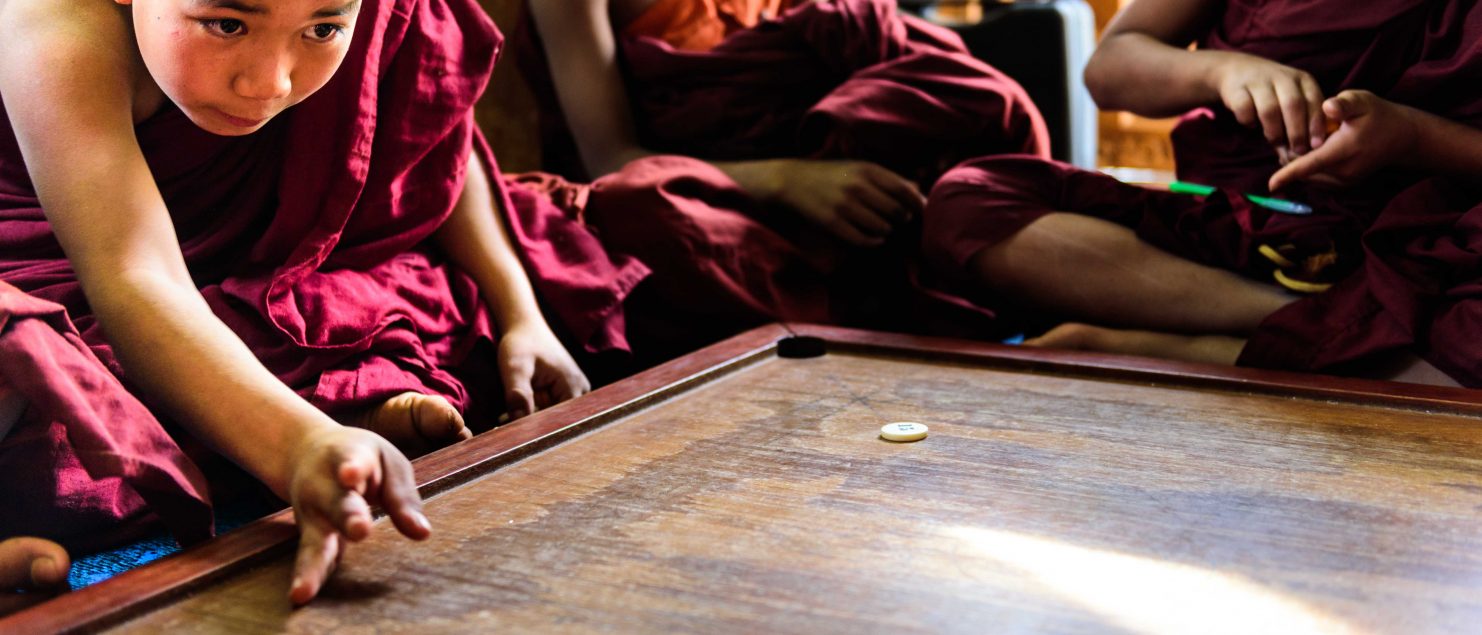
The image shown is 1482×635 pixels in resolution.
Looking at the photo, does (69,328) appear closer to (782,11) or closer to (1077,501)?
(1077,501)

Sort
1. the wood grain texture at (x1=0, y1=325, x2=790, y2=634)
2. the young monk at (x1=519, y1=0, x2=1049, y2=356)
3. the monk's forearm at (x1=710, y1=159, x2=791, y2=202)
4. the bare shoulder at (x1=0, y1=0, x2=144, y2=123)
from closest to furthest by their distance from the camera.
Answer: the wood grain texture at (x1=0, y1=325, x2=790, y2=634)
the bare shoulder at (x1=0, y1=0, x2=144, y2=123)
the young monk at (x1=519, y1=0, x2=1049, y2=356)
the monk's forearm at (x1=710, y1=159, x2=791, y2=202)

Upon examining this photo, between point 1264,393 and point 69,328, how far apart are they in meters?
0.92

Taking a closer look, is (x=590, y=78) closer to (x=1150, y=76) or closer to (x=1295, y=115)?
(x=1150, y=76)

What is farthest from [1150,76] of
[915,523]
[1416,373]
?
[915,523]

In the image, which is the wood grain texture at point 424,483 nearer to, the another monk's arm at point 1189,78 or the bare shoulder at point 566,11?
the another monk's arm at point 1189,78

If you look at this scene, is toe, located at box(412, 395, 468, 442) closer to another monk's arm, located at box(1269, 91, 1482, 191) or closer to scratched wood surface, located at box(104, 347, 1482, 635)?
scratched wood surface, located at box(104, 347, 1482, 635)

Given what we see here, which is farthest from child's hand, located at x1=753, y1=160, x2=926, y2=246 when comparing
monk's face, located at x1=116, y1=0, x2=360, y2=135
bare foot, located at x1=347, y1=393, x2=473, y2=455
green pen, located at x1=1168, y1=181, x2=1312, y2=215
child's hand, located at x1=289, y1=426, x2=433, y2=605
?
child's hand, located at x1=289, y1=426, x2=433, y2=605

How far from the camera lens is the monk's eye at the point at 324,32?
0.83m

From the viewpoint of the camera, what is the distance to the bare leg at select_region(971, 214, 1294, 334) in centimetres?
134

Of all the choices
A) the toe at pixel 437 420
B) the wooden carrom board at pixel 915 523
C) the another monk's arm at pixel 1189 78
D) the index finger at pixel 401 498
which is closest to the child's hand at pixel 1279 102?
the another monk's arm at pixel 1189 78

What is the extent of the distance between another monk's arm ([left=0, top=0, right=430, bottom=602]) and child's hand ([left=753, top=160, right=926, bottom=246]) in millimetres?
886

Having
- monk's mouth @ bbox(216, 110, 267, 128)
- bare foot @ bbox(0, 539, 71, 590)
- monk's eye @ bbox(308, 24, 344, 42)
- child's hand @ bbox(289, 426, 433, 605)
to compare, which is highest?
monk's eye @ bbox(308, 24, 344, 42)

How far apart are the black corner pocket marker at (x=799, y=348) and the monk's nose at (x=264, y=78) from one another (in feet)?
Result: 1.82

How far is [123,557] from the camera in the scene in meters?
0.90
